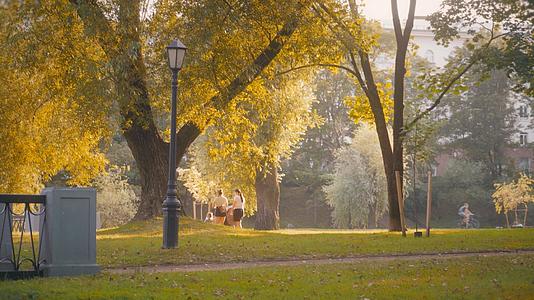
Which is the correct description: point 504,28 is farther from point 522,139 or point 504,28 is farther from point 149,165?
point 522,139

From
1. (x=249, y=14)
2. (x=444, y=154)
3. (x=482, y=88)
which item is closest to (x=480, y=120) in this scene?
(x=482, y=88)

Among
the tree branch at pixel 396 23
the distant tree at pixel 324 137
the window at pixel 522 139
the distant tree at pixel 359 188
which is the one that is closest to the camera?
the tree branch at pixel 396 23

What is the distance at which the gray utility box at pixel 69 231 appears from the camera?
1208cm

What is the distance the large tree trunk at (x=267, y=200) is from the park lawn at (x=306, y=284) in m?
27.0

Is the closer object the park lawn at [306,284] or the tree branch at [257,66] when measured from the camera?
the park lawn at [306,284]

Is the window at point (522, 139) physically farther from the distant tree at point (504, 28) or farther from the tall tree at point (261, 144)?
the distant tree at point (504, 28)

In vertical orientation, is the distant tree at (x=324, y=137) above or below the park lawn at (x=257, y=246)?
above

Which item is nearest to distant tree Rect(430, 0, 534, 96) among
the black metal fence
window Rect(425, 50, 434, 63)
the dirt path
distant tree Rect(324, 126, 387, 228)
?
the dirt path

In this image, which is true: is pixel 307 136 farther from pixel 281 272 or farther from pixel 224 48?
pixel 281 272

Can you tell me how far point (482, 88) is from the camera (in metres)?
71.0

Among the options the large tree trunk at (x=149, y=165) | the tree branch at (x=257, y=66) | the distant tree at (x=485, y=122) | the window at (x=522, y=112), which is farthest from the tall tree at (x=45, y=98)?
the window at (x=522, y=112)

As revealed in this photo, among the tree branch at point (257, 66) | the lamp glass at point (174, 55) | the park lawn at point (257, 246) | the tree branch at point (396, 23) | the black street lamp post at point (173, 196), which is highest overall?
the tree branch at point (396, 23)

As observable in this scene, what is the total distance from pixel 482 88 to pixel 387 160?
46883 mm

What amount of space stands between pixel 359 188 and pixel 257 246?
37.1m
